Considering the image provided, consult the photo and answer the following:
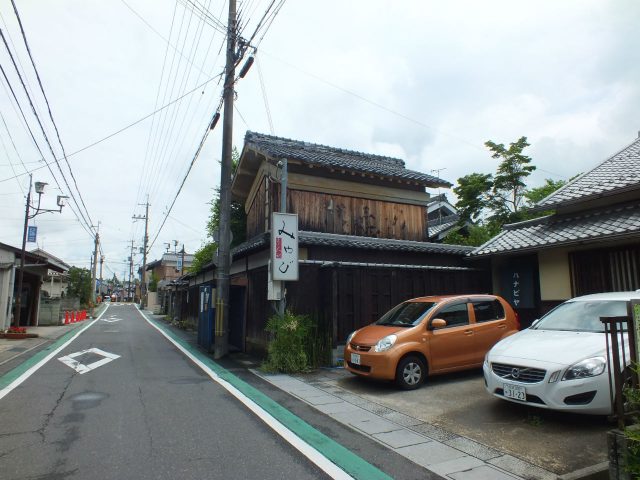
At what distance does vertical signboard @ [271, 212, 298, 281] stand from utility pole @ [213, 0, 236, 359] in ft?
8.65

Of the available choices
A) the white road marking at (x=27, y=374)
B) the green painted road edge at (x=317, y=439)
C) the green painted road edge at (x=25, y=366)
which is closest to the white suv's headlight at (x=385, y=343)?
the green painted road edge at (x=317, y=439)

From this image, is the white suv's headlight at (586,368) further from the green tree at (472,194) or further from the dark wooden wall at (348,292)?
the green tree at (472,194)

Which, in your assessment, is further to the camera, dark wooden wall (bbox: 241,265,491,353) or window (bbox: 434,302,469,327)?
dark wooden wall (bbox: 241,265,491,353)

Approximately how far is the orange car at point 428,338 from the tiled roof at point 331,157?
6219mm

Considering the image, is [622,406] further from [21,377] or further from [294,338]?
[21,377]

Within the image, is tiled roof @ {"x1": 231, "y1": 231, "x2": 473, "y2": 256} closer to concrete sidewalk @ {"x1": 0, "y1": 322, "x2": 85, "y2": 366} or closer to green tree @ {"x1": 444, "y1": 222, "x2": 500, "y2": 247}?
green tree @ {"x1": 444, "y1": 222, "x2": 500, "y2": 247}

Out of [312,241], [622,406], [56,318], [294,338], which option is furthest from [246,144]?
[56,318]

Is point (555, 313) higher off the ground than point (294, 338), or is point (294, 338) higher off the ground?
point (555, 313)

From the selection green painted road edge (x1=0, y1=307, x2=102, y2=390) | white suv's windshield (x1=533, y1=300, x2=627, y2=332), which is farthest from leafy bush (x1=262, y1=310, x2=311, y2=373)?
green painted road edge (x1=0, y1=307, x2=102, y2=390)

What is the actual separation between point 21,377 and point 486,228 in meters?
17.3

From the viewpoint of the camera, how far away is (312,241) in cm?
1002

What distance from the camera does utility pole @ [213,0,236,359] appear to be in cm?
1115

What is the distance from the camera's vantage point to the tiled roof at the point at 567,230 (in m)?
8.33

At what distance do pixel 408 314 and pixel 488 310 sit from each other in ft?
5.39
